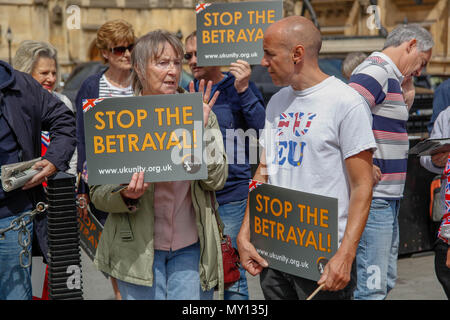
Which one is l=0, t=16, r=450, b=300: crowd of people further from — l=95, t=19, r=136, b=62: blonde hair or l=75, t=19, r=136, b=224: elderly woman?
l=95, t=19, r=136, b=62: blonde hair

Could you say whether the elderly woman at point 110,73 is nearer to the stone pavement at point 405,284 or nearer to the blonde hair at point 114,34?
the blonde hair at point 114,34

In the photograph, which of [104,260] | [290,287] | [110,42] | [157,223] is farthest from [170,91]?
[110,42]

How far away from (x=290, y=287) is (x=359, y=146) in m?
0.75

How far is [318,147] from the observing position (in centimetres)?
293

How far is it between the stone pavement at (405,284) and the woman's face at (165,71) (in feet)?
10.00

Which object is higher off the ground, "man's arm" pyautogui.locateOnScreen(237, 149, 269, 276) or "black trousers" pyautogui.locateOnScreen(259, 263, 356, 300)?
"man's arm" pyautogui.locateOnScreen(237, 149, 269, 276)

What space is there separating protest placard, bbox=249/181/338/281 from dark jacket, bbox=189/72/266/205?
3.64ft

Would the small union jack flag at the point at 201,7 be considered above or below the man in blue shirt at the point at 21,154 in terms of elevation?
above

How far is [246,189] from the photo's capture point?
433 centimetres

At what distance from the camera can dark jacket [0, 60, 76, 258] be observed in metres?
3.52

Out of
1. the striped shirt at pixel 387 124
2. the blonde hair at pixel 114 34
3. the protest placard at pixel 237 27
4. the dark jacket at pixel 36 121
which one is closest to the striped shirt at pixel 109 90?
the blonde hair at pixel 114 34

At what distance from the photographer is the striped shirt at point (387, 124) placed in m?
3.77

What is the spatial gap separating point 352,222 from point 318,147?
1.14 feet

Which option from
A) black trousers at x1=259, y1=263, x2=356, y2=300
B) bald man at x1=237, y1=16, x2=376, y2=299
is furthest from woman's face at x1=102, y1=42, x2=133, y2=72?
black trousers at x1=259, y1=263, x2=356, y2=300
